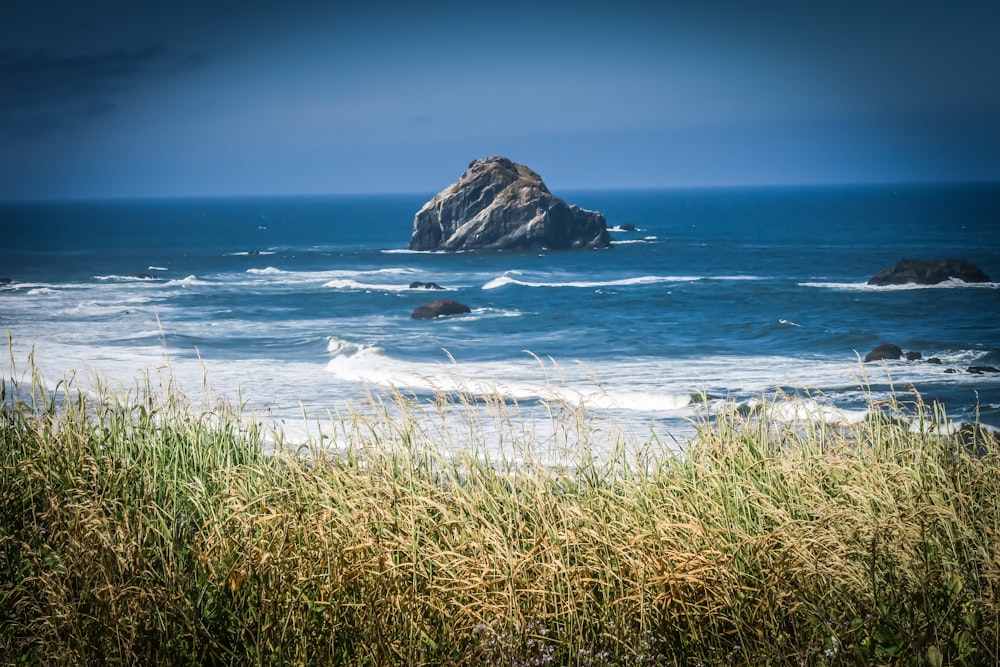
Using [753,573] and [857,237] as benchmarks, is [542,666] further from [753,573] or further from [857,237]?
[857,237]

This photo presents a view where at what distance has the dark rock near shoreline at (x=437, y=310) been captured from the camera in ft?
107

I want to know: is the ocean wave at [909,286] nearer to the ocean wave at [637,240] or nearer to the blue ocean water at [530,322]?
the blue ocean water at [530,322]

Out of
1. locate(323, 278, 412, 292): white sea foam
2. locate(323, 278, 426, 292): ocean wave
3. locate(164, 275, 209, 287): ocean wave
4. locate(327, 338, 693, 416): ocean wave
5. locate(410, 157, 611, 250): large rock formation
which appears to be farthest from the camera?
locate(410, 157, 611, 250): large rock formation

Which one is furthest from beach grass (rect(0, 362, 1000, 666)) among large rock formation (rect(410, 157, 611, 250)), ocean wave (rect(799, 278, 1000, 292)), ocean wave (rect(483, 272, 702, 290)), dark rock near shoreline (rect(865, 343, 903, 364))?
large rock formation (rect(410, 157, 611, 250))

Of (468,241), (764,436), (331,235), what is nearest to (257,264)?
(468,241)

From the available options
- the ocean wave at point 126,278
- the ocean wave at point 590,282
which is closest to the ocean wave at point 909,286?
the ocean wave at point 590,282

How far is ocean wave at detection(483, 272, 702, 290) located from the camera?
41.6 metres

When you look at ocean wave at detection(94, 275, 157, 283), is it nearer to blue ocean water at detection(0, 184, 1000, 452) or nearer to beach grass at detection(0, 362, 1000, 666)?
blue ocean water at detection(0, 184, 1000, 452)

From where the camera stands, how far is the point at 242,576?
3584mm

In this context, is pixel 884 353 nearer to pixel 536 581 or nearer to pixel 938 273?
pixel 938 273

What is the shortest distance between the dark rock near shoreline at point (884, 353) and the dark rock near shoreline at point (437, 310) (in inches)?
549

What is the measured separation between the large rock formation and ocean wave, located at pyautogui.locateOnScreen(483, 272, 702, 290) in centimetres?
1034

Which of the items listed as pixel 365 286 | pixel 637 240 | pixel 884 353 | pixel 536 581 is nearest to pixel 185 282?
pixel 365 286

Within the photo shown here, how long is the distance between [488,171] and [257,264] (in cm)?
1423
